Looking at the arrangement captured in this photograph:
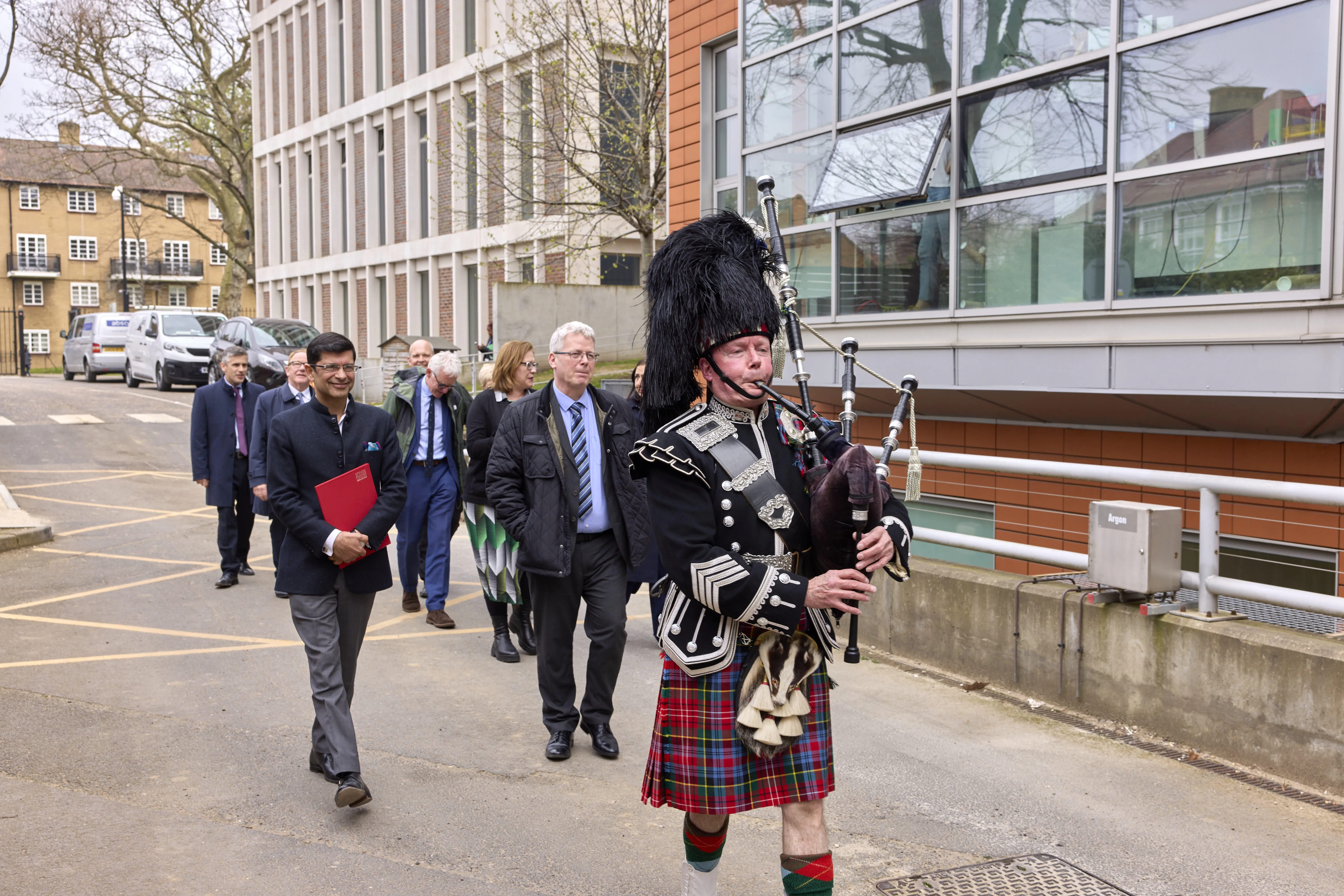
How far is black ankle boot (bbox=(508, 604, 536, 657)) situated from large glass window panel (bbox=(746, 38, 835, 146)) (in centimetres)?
556

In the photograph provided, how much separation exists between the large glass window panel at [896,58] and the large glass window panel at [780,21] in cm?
42

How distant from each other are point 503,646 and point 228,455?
3734 mm

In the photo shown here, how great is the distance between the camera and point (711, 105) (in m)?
13.7

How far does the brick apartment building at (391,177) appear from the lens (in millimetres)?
29703

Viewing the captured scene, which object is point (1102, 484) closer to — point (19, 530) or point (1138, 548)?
point (1138, 548)

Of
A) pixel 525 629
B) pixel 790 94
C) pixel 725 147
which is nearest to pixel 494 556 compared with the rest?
pixel 525 629

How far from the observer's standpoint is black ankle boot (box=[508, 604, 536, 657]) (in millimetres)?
7738

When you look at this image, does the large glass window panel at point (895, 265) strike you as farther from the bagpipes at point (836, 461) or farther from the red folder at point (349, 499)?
the bagpipes at point (836, 461)

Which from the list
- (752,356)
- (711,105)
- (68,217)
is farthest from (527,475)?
(68,217)

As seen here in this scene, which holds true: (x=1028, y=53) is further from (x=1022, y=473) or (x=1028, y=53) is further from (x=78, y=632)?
(x=78, y=632)

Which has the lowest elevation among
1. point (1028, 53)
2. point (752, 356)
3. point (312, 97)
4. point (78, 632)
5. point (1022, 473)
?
point (78, 632)

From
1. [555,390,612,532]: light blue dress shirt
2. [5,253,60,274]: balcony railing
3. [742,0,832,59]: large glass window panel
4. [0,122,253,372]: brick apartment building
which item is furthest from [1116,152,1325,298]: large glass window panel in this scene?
[5,253,60,274]: balcony railing

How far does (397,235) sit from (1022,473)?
30895 millimetres

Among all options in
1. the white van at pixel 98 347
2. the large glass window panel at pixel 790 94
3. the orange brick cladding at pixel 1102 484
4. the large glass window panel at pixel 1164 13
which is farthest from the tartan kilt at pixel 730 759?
the white van at pixel 98 347
